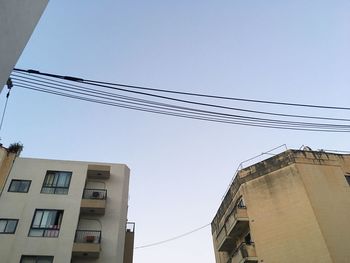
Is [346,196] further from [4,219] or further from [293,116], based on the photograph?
[4,219]

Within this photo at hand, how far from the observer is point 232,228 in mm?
22953

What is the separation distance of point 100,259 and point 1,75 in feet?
60.6

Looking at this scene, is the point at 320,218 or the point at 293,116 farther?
the point at 320,218

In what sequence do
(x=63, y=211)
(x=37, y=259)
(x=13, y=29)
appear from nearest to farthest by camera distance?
(x=13, y=29) → (x=37, y=259) → (x=63, y=211)

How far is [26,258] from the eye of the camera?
19469 mm

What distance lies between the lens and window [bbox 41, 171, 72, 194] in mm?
23094

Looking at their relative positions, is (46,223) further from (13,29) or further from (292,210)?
(13,29)

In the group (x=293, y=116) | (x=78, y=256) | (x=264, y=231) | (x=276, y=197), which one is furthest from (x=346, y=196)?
(x=78, y=256)

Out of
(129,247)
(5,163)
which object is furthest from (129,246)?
(5,163)

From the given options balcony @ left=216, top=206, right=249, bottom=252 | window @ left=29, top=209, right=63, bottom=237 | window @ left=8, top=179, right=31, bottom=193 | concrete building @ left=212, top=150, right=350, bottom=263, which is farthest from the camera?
window @ left=8, top=179, right=31, bottom=193

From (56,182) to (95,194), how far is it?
308 centimetres

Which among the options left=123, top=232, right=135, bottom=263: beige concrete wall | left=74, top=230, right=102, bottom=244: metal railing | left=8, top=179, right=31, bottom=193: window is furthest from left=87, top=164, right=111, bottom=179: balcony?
left=123, top=232, right=135, bottom=263: beige concrete wall

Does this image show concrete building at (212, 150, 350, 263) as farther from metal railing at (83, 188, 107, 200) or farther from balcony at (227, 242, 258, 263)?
metal railing at (83, 188, 107, 200)

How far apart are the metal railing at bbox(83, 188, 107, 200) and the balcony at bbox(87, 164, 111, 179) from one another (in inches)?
50.4
